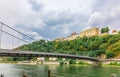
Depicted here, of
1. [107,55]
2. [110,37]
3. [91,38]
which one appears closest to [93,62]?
[107,55]

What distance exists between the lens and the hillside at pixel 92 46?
5935 inches

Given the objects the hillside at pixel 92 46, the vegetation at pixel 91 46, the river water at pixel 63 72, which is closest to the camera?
the river water at pixel 63 72

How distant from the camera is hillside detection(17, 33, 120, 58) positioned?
495ft

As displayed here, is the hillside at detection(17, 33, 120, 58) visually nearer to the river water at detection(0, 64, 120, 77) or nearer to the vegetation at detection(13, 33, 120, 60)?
the vegetation at detection(13, 33, 120, 60)

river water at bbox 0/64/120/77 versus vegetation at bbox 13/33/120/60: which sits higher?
vegetation at bbox 13/33/120/60

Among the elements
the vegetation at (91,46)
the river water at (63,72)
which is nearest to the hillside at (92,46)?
the vegetation at (91,46)

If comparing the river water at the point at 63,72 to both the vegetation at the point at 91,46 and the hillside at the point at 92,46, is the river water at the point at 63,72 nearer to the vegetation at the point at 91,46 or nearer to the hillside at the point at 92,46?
the hillside at the point at 92,46

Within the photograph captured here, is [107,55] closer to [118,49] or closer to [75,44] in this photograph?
[118,49]

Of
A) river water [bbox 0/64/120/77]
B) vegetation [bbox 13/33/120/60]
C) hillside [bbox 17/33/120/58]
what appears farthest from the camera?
vegetation [bbox 13/33/120/60]

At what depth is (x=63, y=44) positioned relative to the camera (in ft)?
613

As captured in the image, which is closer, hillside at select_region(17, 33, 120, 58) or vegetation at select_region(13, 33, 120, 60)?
hillside at select_region(17, 33, 120, 58)

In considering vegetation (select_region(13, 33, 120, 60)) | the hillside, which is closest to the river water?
the hillside

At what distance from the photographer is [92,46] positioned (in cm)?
17000

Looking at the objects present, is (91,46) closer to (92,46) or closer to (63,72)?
(92,46)
